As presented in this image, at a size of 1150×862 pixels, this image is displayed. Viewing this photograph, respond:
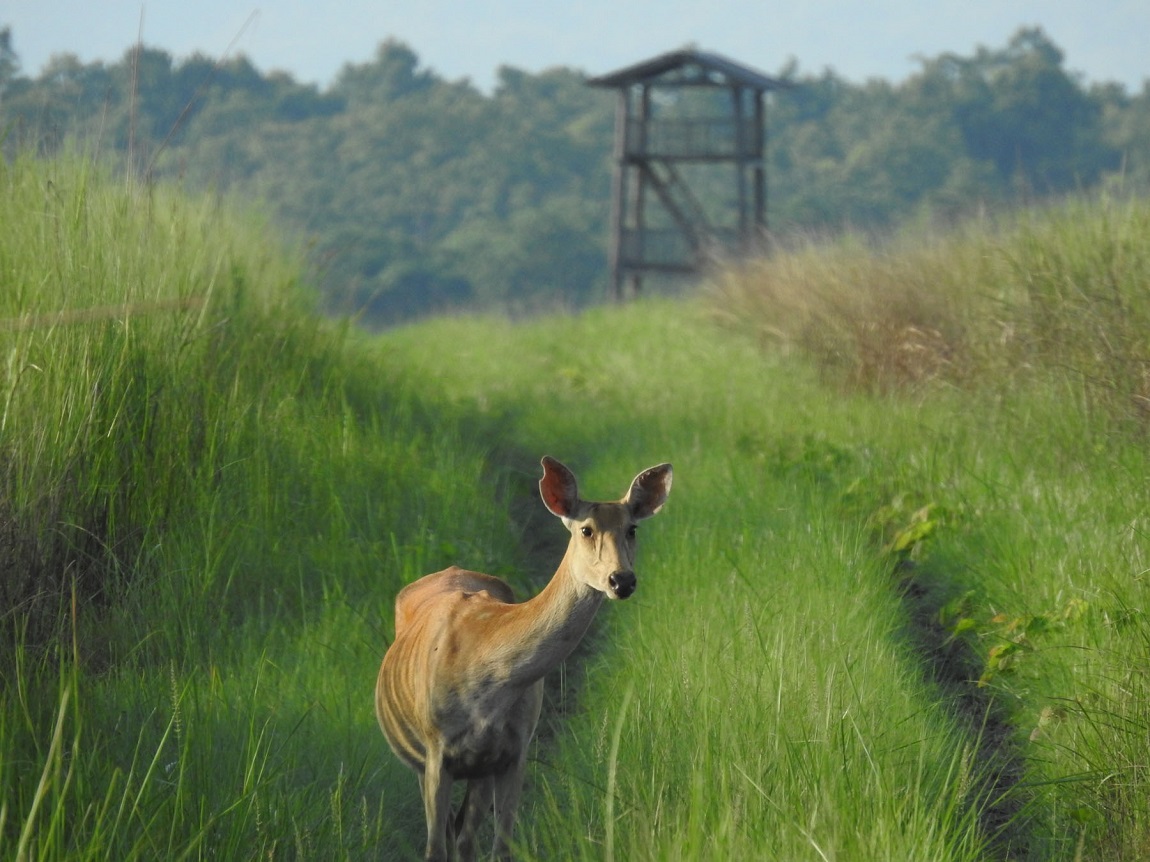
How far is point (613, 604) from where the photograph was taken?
6.51 m

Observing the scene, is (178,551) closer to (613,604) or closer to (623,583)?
(613,604)

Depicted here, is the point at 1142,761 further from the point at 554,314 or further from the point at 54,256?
the point at 554,314

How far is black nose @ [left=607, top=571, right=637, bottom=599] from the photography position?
10.4ft

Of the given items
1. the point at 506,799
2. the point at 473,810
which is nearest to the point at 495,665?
the point at 506,799

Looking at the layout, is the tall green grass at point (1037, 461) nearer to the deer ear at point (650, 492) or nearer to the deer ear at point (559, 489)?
the deer ear at point (650, 492)

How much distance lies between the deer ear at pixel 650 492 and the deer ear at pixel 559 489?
0.14 m

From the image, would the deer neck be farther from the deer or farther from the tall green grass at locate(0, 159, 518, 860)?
the tall green grass at locate(0, 159, 518, 860)

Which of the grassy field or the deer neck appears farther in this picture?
the grassy field

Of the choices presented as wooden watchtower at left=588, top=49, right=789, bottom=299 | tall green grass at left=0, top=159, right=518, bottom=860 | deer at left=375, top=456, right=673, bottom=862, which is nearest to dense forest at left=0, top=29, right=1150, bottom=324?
wooden watchtower at left=588, top=49, right=789, bottom=299

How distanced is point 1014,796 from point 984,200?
273 inches

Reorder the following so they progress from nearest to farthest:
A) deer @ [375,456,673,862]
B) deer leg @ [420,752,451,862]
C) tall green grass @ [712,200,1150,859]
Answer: deer @ [375,456,673,862]
deer leg @ [420,752,451,862]
tall green grass @ [712,200,1150,859]

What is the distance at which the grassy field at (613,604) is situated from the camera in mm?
3637

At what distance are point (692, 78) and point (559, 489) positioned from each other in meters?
26.5

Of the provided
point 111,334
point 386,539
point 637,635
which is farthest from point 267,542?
point 637,635
